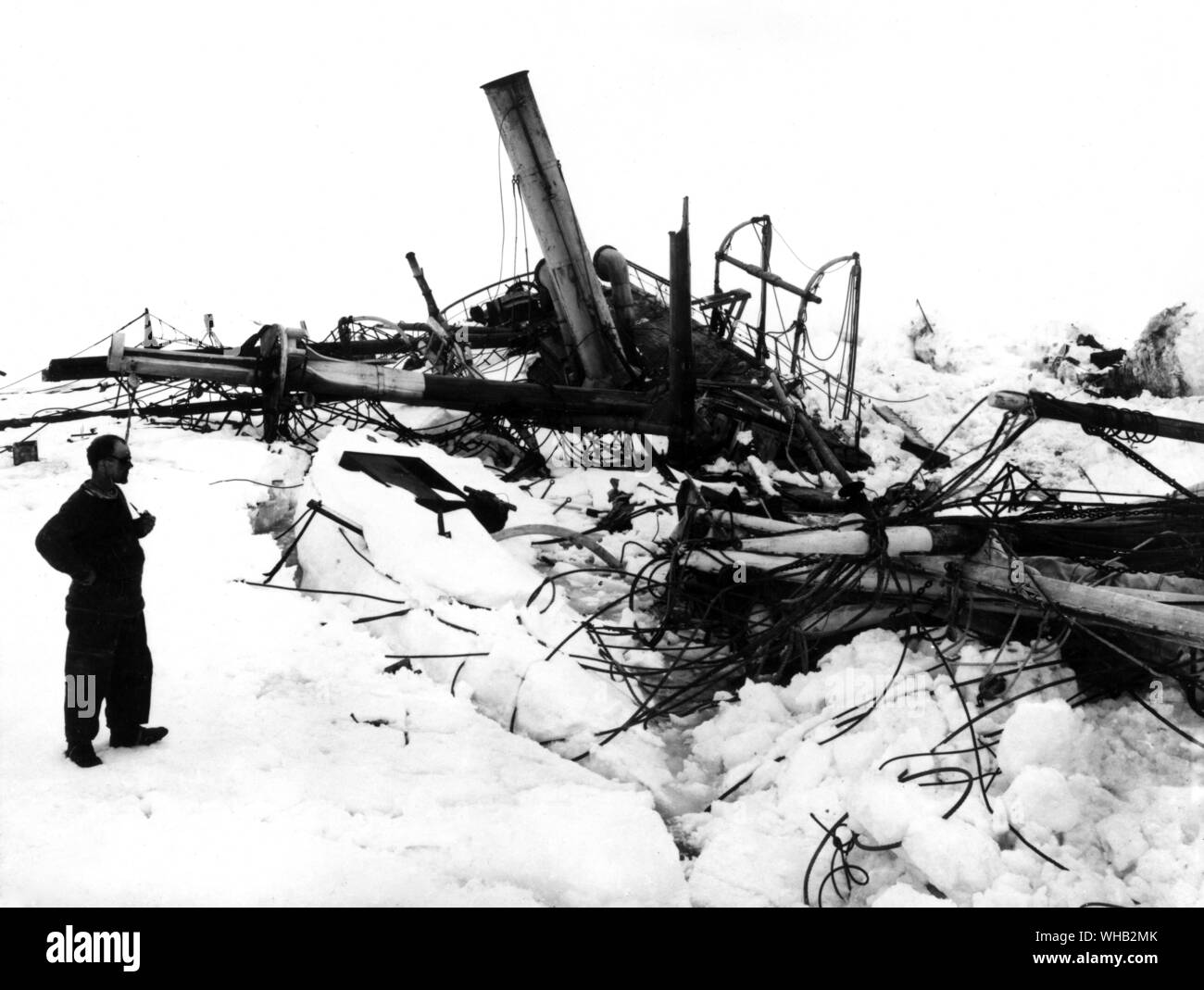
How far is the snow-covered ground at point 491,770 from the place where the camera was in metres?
3.41

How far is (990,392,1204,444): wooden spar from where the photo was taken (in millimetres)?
5254

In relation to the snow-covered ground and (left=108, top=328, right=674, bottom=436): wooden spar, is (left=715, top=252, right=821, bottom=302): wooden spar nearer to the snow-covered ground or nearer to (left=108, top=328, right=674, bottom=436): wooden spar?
(left=108, top=328, right=674, bottom=436): wooden spar

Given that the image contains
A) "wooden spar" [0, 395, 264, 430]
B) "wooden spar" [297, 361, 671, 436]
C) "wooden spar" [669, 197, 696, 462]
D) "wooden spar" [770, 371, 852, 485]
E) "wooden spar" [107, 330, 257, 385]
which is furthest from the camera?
"wooden spar" [0, 395, 264, 430]

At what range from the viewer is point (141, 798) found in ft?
12.7

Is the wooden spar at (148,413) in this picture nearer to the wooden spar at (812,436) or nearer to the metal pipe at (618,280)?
the metal pipe at (618,280)

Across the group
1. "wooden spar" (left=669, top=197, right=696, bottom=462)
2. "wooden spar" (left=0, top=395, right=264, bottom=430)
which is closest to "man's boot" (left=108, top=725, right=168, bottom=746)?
"wooden spar" (left=669, top=197, right=696, bottom=462)

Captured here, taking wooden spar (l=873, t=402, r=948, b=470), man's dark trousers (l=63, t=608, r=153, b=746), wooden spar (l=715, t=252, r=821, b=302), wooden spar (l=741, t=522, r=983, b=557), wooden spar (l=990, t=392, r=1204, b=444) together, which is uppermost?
wooden spar (l=715, t=252, r=821, b=302)

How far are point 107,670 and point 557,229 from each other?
321 inches

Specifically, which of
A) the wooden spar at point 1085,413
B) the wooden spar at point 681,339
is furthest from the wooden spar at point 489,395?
the wooden spar at point 1085,413

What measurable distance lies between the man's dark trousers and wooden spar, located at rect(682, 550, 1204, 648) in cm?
334

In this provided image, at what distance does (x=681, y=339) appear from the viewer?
337 inches

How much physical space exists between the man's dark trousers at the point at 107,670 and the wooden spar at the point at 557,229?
7743mm

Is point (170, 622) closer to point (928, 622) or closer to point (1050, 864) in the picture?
point (928, 622)

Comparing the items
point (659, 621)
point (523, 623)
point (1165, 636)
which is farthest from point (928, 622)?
point (523, 623)
